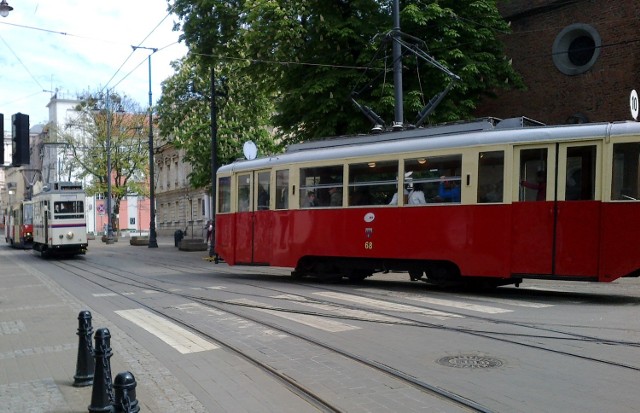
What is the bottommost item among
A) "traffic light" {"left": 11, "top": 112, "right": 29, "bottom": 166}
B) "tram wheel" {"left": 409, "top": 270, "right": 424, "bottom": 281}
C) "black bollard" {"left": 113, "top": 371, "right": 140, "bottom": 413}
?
"tram wheel" {"left": 409, "top": 270, "right": 424, "bottom": 281}

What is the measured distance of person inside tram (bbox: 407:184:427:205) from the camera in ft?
43.1

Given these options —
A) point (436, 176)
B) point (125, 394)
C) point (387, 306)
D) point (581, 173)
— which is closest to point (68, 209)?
point (436, 176)

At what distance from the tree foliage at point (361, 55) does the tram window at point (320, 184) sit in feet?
20.6

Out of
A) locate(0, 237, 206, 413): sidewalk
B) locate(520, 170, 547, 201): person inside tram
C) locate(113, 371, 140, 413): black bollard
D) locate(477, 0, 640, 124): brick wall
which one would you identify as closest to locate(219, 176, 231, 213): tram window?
locate(0, 237, 206, 413): sidewalk

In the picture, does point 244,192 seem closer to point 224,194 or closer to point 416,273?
point 224,194

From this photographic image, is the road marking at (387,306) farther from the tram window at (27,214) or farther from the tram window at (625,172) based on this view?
the tram window at (27,214)

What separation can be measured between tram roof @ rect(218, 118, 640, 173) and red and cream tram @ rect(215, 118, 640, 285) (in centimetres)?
3

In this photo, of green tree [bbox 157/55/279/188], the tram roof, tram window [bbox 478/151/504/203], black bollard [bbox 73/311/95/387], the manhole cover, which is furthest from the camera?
green tree [bbox 157/55/279/188]

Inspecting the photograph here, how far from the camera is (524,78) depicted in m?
26.7

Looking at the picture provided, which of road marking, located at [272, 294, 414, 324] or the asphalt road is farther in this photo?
road marking, located at [272, 294, 414, 324]

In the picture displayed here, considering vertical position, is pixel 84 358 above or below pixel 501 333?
above

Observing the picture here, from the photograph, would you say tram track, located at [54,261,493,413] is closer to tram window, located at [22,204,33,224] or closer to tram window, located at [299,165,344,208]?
tram window, located at [299,165,344,208]

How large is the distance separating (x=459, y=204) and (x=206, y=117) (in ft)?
80.7

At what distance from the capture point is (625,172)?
35.8 feet
